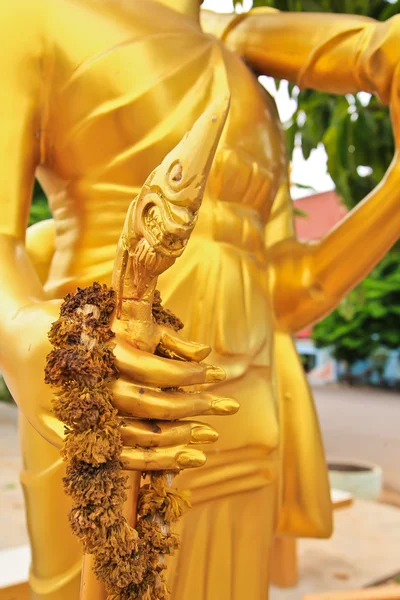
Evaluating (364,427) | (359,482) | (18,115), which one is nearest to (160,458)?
(18,115)

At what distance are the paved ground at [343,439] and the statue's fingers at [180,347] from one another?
282cm

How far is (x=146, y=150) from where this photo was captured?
1010 millimetres

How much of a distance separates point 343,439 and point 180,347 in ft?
19.4

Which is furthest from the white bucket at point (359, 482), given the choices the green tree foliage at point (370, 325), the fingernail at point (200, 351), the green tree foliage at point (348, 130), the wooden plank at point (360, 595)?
the green tree foliage at point (370, 325)

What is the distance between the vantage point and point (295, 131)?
9.20ft

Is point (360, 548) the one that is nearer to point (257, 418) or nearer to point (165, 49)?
point (257, 418)

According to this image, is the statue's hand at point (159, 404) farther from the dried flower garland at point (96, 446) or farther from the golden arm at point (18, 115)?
the golden arm at point (18, 115)

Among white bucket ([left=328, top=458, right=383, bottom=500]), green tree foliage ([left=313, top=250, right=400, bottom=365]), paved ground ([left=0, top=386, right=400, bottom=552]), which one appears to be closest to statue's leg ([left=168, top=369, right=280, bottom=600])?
paved ground ([left=0, top=386, right=400, bottom=552])

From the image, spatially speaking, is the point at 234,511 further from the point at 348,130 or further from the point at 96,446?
the point at 348,130

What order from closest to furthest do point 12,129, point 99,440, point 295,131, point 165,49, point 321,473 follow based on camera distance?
point 99,440 < point 12,129 < point 165,49 < point 321,473 < point 295,131

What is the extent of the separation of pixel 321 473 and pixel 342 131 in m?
1.56

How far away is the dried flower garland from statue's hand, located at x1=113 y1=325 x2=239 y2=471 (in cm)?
2

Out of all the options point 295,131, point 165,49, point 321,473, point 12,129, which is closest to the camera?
point 12,129

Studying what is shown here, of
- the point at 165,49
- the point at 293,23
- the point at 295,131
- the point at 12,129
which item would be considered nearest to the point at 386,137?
the point at 295,131
